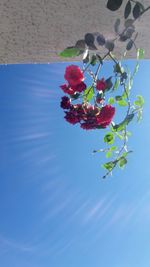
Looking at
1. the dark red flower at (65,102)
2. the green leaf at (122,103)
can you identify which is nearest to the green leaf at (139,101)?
the green leaf at (122,103)

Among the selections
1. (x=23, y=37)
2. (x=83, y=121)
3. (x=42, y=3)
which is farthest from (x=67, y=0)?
(x=83, y=121)

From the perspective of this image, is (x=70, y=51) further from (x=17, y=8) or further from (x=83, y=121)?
(x=17, y=8)

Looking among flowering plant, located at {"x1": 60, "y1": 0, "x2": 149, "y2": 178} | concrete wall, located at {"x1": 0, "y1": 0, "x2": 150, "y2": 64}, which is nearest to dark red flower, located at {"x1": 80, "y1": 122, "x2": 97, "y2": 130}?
flowering plant, located at {"x1": 60, "y1": 0, "x2": 149, "y2": 178}

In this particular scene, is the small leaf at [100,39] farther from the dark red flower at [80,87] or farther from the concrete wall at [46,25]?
the concrete wall at [46,25]

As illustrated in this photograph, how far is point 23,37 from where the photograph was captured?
2287 mm

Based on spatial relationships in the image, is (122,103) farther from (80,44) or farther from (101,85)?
(80,44)

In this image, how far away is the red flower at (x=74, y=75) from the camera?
60.2 inches

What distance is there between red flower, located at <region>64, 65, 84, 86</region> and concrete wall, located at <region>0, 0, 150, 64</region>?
2.43ft

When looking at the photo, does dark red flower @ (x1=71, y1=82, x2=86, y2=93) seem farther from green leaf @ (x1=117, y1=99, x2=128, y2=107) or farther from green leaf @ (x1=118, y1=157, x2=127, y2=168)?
green leaf @ (x1=118, y1=157, x2=127, y2=168)

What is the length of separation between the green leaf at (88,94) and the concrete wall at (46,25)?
704 mm

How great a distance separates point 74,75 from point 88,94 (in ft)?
0.45

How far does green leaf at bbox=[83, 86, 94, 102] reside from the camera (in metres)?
1.63

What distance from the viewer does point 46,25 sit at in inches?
88.5

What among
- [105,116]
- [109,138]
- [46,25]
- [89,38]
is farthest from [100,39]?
[46,25]
